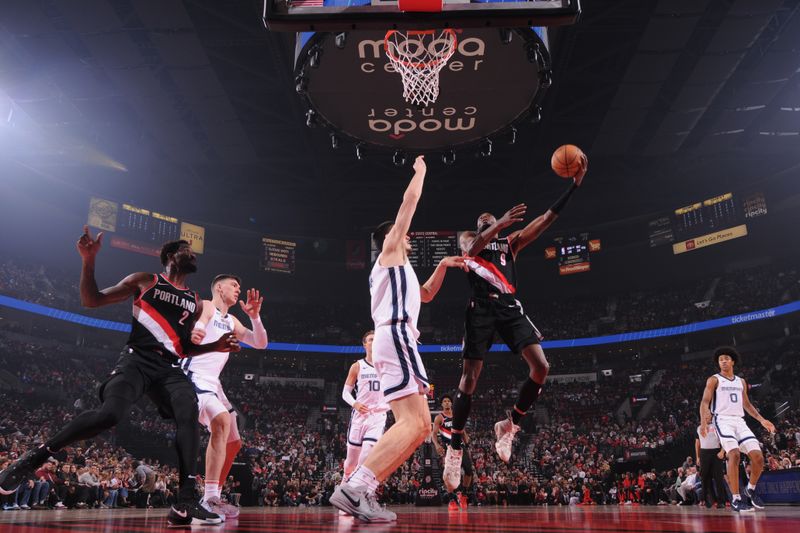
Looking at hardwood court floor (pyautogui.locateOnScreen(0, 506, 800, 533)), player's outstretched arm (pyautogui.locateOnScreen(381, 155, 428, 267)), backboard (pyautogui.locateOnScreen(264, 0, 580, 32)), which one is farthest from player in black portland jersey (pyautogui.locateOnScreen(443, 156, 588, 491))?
player's outstretched arm (pyautogui.locateOnScreen(381, 155, 428, 267))

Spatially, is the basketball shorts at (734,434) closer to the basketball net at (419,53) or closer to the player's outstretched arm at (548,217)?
the player's outstretched arm at (548,217)

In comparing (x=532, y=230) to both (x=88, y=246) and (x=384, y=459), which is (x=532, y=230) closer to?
(x=384, y=459)

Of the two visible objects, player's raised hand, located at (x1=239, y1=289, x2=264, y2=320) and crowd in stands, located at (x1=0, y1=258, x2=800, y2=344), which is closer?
player's raised hand, located at (x1=239, y1=289, x2=264, y2=320)

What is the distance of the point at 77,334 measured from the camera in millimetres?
27875

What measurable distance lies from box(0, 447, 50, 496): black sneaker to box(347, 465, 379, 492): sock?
6.34ft

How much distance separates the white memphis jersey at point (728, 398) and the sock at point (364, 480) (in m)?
5.91

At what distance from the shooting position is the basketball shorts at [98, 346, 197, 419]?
158 inches

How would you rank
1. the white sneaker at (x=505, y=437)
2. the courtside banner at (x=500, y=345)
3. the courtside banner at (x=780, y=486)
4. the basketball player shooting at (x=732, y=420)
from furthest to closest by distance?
1. the courtside banner at (x=500, y=345)
2. the courtside banner at (x=780, y=486)
3. the basketball player shooting at (x=732, y=420)
4. the white sneaker at (x=505, y=437)

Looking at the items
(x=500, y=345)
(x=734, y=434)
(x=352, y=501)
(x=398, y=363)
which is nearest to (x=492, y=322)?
(x=398, y=363)

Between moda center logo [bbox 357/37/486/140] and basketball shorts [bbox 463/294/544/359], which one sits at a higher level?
moda center logo [bbox 357/37/486/140]

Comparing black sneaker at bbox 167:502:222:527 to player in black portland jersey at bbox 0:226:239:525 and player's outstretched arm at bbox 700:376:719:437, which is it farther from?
player's outstretched arm at bbox 700:376:719:437

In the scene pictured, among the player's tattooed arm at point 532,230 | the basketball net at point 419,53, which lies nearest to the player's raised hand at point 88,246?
the player's tattooed arm at point 532,230

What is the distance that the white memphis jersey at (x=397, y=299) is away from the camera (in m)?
4.11

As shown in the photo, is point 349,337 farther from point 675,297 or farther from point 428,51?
point 428,51
